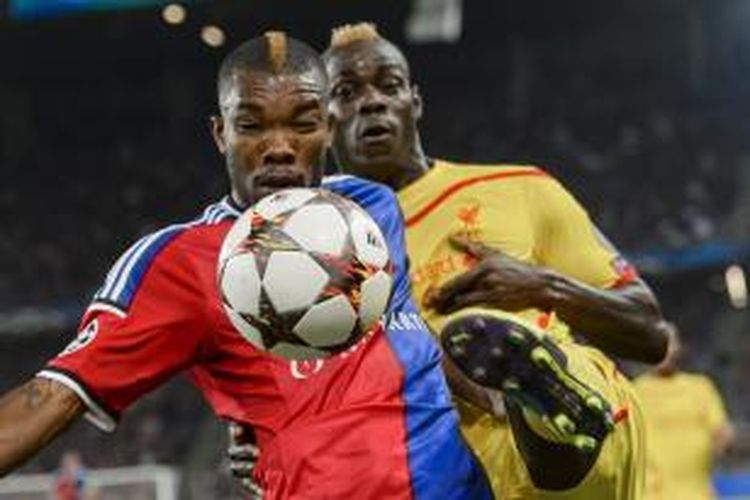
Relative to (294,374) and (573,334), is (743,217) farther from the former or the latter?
(294,374)

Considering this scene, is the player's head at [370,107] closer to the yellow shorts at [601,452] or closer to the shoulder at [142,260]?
the yellow shorts at [601,452]

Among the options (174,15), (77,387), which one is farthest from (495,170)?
(174,15)

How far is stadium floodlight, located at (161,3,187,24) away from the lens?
2373 centimetres

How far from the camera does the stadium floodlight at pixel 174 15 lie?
77.9ft

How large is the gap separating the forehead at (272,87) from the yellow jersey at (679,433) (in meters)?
6.07

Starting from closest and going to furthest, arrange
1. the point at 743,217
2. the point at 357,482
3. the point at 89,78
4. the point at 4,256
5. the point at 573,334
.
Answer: the point at 357,482 → the point at 573,334 → the point at 743,217 → the point at 4,256 → the point at 89,78

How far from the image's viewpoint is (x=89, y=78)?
1144 inches

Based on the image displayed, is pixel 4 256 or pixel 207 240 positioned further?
pixel 4 256

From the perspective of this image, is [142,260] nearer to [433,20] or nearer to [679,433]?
[679,433]

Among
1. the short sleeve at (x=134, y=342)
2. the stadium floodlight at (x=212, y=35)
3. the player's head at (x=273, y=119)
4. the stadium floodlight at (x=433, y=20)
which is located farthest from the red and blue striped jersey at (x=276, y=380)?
the stadium floodlight at (x=212, y=35)

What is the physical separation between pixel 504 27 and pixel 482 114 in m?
1.59

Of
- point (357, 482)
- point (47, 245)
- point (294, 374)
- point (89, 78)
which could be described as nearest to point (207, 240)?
point (294, 374)

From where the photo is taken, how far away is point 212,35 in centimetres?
2697

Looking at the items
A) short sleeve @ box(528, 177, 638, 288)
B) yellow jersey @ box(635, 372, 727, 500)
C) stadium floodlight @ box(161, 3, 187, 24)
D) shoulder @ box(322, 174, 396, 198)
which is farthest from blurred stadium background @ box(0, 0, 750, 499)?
shoulder @ box(322, 174, 396, 198)
